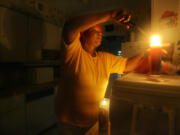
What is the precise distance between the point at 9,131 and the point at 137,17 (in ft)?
6.35

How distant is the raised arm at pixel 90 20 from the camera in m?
0.68

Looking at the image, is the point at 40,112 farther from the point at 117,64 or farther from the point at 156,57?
the point at 156,57

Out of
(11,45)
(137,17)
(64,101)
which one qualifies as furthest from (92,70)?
(11,45)

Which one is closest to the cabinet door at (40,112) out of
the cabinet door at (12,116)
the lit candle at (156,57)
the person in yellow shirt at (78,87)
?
the cabinet door at (12,116)

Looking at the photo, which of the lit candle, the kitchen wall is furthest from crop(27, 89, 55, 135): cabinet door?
the lit candle

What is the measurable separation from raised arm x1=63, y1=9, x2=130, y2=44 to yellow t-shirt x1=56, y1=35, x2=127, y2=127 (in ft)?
0.24

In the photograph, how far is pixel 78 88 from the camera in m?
0.83

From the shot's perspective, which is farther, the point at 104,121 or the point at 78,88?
the point at 78,88

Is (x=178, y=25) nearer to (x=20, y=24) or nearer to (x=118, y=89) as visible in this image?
(x=118, y=89)

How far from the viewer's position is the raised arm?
2.24 ft

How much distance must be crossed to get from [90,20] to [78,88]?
1.40 ft

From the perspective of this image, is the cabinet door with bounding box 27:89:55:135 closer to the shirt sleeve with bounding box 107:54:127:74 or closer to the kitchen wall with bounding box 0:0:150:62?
the kitchen wall with bounding box 0:0:150:62

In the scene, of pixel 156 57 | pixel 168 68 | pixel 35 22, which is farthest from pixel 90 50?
pixel 35 22

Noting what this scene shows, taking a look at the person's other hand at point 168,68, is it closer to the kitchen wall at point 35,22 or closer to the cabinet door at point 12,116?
the kitchen wall at point 35,22
